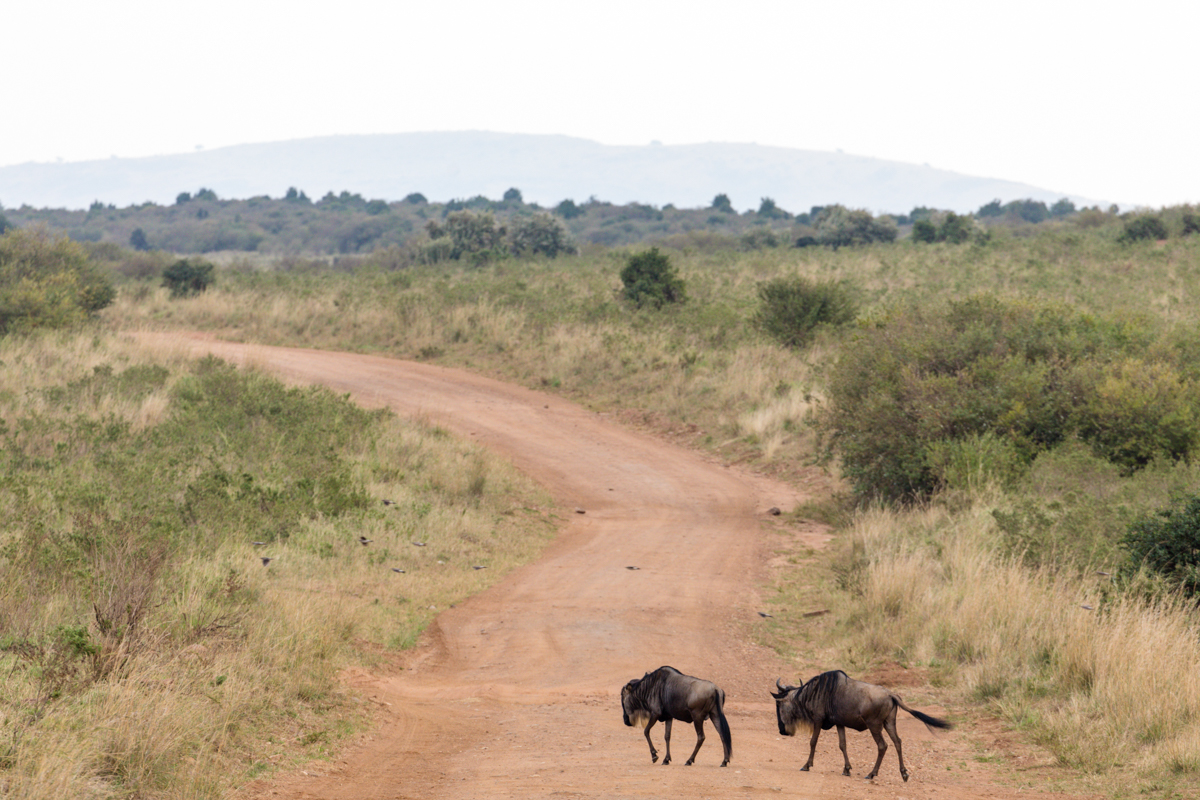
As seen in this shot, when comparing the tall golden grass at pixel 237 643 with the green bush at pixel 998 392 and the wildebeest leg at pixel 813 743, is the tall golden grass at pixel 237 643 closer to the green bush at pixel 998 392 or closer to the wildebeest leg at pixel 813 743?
the wildebeest leg at pixel 813 743

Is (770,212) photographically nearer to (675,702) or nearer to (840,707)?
(840,707)

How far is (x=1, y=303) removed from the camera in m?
19.6

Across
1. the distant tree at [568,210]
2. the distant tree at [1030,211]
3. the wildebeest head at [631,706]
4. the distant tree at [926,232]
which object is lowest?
the wildebeest head at [631,706]

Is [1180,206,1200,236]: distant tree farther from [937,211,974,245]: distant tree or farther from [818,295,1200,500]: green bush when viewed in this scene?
[818,295,1200,500]: green bush

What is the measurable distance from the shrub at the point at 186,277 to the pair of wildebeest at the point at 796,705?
30.0 m

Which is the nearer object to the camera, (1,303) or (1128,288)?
(1,303)

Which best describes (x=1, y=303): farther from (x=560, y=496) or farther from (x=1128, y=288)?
(x=1128, y=288)

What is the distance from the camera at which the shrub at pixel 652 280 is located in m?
25.2

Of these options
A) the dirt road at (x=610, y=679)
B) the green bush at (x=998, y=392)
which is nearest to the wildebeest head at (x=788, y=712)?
the dirt road at (x=610, y=679)

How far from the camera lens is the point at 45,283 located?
2108 centimetres

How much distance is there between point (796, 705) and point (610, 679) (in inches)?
100

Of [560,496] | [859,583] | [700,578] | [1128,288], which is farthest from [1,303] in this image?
[1128,288]

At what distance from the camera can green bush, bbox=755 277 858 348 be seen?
21125 millimetres

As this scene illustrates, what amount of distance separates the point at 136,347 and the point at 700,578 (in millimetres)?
14009
